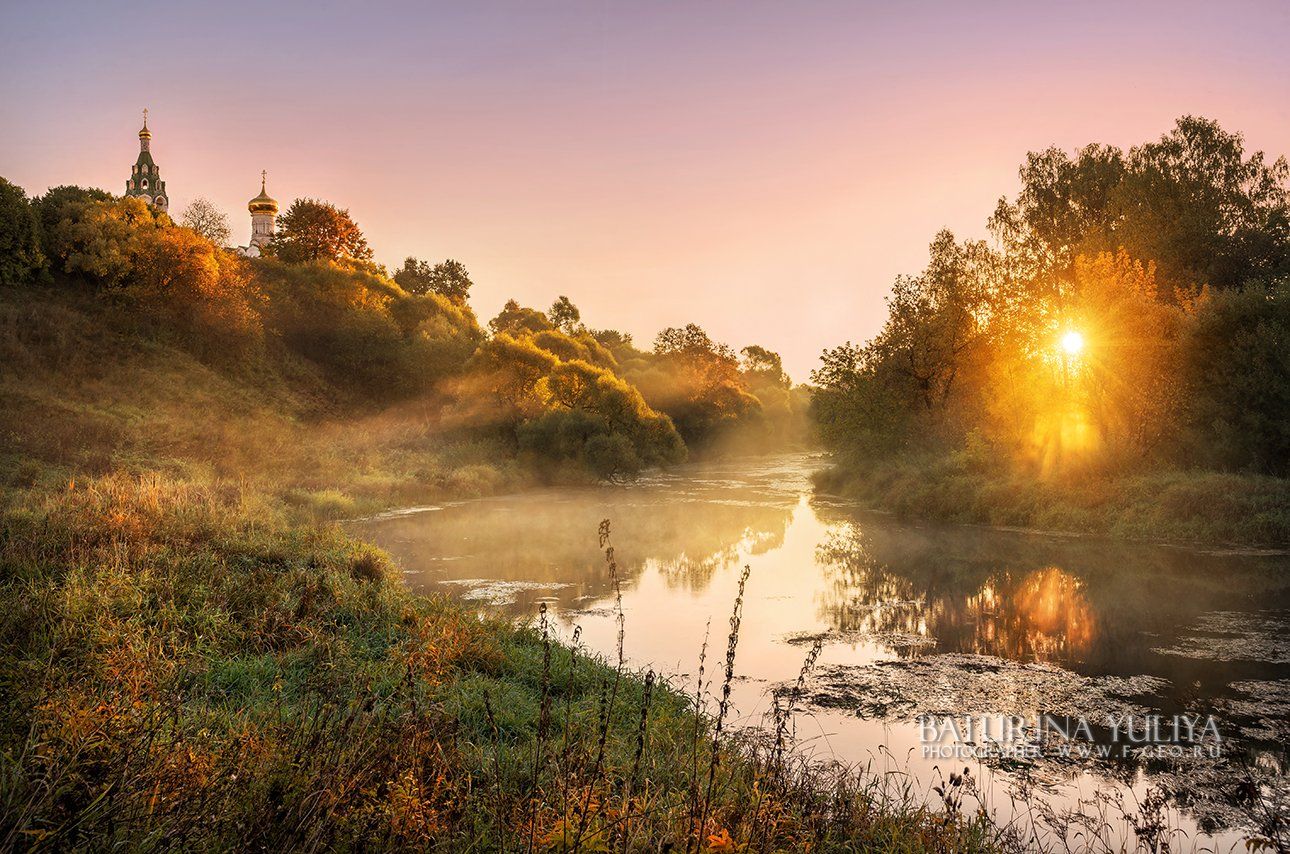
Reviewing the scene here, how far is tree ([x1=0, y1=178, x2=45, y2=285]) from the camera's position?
34250 mm

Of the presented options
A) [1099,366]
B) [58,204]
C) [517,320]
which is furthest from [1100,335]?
[517,320]

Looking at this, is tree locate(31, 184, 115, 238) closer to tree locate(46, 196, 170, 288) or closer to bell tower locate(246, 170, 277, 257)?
tree locate(46, 196, 170, 288)

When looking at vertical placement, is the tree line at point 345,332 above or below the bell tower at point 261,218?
below

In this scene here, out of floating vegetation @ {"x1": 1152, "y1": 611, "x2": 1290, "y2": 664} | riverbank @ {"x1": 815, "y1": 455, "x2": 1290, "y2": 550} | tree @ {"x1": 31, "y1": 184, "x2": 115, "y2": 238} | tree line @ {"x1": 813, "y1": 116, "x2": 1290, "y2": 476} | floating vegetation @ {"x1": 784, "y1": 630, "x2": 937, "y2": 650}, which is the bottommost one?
floating vegetation @ {"x1": 784, "y1": 630, "x2": 937, "y2": 650}

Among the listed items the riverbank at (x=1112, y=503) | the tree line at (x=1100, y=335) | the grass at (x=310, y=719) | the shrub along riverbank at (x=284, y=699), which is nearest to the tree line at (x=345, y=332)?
the shrub along riverbank at (x=284, y=699)

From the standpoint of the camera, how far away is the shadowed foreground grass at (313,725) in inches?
142

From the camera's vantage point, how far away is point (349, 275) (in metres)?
54.8

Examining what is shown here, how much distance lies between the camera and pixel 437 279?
83.8 meters

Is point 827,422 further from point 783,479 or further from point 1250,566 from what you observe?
point 1250,566

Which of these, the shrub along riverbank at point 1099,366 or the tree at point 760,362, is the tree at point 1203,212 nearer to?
the shrub along riverbank at point 1099,366

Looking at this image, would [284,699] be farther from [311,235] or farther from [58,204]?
[311,235]

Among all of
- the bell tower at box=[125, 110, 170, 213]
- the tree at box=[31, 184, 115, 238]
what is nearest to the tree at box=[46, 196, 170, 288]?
the tree at box=[31, 184, 115, 238]

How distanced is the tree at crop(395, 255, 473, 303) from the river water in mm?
61026

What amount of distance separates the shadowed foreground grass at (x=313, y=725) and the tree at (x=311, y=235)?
168 ft
